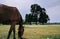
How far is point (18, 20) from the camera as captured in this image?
1384 centimetres

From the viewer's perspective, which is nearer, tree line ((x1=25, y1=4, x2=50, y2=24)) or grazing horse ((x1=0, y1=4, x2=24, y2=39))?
grazing horse ((x1=0, y1=4, x2=24, y2=39))

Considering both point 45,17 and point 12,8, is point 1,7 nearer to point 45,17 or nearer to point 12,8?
point 12,8

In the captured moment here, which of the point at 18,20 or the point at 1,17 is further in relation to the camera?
the point at 18,20

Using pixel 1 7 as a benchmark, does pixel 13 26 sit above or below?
below

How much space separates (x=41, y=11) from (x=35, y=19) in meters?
10.7

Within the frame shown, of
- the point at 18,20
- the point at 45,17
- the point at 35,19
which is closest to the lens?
the point at 18,20

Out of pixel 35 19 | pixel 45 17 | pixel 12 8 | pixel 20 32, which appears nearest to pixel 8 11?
pixel 12 8

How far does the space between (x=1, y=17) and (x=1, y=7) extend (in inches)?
22.5

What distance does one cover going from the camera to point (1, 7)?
1284 centimetres

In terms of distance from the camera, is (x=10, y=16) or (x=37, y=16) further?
(x=37, y=16)

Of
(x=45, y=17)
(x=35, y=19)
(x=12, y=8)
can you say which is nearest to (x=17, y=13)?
(x=12, y=8)

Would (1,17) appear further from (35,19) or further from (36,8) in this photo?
(36,8)

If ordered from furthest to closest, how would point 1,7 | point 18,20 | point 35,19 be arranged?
point 35,19, point 18,20, point 1,7

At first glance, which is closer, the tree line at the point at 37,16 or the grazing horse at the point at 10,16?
the grazing horse at the point at 10,16
